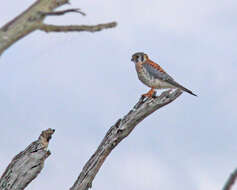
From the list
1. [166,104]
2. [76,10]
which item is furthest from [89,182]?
[76,10]

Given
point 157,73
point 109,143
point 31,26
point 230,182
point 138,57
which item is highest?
point 138,57

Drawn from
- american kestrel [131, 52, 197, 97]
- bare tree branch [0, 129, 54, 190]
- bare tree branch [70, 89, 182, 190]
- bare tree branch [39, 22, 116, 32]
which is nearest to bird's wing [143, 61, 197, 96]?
american kestrel [131, 52, 197, 97]

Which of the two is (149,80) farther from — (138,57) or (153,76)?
(138,57)

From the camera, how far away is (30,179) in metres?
9.24

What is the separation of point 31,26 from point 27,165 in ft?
14.1

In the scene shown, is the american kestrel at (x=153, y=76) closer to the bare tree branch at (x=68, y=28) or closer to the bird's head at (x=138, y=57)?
the bird's head at (x=138, y=57)

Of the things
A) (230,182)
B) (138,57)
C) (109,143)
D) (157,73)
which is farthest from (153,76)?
(230,182)

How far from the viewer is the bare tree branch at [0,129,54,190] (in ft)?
30.1

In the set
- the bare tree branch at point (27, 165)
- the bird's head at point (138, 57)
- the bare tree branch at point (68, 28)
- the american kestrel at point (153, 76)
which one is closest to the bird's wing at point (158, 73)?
the american kestrel at point (153, 76)

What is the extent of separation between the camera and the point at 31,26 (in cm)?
548

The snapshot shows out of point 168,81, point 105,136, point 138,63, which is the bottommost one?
point 105,136

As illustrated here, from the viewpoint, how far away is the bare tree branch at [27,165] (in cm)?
918

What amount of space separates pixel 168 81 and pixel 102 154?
3.83 m

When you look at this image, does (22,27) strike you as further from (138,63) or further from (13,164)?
(138,63)
